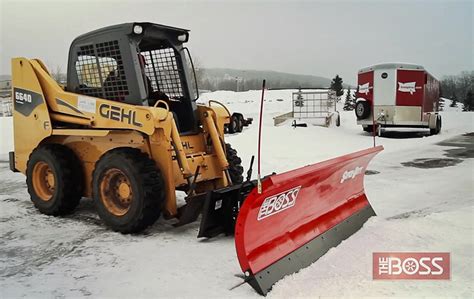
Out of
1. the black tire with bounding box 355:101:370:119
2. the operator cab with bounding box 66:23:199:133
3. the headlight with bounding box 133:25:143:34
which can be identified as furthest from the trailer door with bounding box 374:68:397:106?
the headlight with bounding box 133:25:143:34

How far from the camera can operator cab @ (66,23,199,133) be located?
5.45 m

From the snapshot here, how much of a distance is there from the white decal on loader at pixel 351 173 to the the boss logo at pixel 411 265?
105 centimetres

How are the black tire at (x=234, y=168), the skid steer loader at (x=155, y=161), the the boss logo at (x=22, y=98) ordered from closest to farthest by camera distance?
the skid steer loader at (x=155, y=161), the black tire at (x=234, y=168), the the boss logo at (x=22, y=98)

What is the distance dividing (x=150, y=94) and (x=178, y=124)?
59 centimetres

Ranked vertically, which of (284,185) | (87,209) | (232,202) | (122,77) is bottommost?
(87,209)

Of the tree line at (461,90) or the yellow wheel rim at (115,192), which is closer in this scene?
the yellow wheel rim at (115,192)

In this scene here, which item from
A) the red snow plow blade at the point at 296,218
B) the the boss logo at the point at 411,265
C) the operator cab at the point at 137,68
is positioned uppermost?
the operator cab at the point at 137,68

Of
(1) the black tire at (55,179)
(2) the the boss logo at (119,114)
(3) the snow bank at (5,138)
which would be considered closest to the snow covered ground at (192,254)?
(1) the black tire at (55,179)

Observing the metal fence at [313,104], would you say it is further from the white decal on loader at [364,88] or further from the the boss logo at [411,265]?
the the boss logo at [411,265]

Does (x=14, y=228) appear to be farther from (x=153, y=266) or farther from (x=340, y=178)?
(x=340, y=178)

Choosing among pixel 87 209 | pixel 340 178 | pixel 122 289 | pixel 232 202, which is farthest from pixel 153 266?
pixel 87 209

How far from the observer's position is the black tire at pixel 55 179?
5875 millimetres

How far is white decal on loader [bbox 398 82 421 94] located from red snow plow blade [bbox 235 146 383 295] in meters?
13.5

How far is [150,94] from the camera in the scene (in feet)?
20.5
